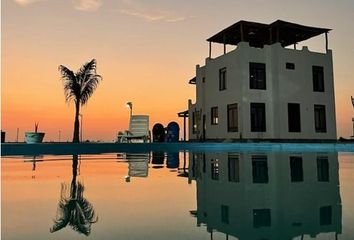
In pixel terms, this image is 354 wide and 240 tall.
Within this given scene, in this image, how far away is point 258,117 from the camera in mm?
19047

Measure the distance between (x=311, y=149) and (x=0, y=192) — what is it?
13223mm

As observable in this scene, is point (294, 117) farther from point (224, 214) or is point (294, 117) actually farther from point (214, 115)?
point (224, 214)

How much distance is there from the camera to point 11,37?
1694cm

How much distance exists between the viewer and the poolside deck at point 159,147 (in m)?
12.9

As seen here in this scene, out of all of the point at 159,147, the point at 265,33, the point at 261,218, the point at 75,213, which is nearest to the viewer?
the point at 261,218

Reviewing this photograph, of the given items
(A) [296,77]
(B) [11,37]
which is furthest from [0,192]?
(A) [296,77]

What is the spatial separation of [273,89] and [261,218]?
17.6 m

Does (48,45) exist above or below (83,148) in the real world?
above

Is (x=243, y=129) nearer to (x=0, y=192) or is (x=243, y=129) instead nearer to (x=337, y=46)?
(x=337, y=46)

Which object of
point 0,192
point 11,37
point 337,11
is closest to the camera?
point 0,192

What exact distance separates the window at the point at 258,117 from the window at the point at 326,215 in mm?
16271

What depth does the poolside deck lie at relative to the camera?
42.2ft

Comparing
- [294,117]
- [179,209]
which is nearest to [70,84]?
[294,117]

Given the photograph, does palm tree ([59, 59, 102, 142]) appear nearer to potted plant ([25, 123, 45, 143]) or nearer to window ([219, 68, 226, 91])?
potted plant ([25, 123, 45, 143])
